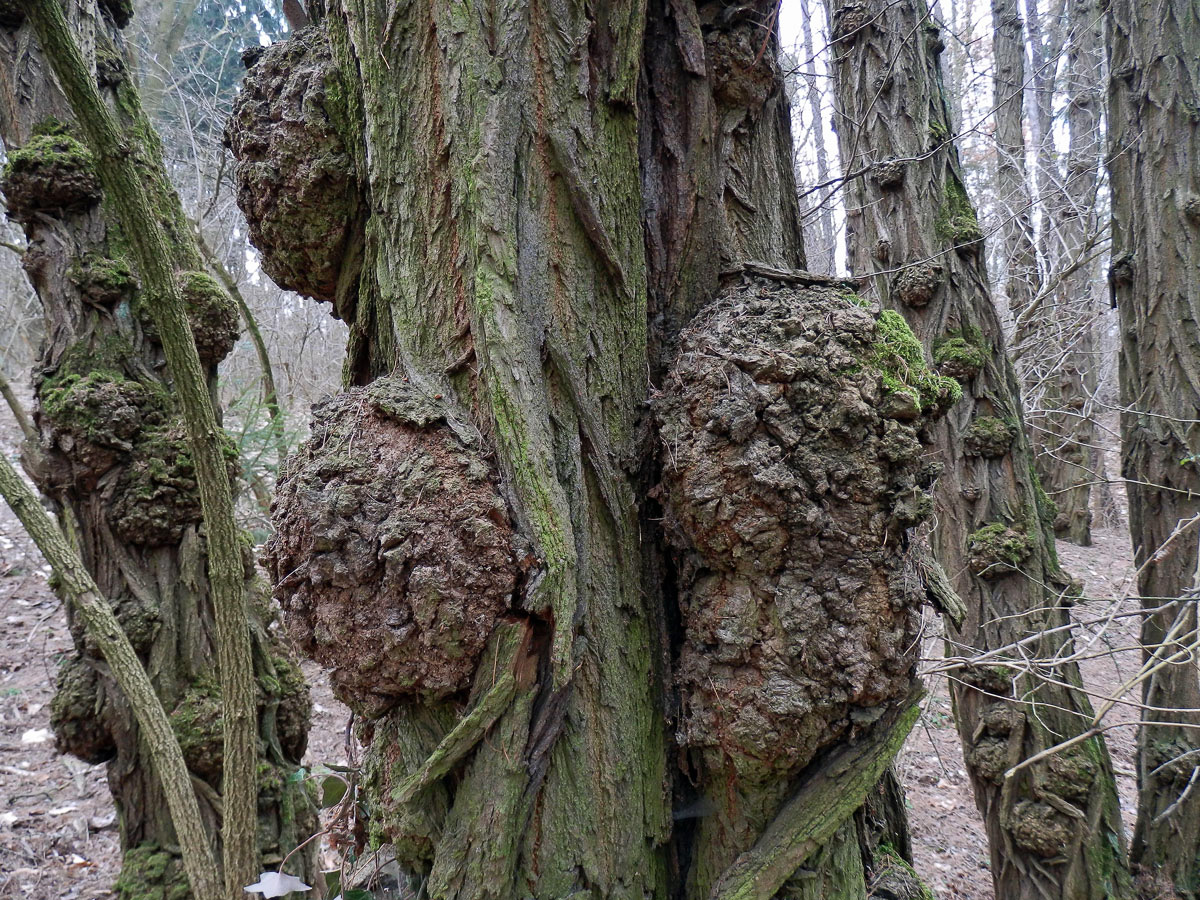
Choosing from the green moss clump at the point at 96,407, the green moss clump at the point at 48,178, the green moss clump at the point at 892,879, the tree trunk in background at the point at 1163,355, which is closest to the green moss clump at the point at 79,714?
the green moss clump at the point at 96,407

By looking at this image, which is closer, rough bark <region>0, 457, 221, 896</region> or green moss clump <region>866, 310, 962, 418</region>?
green moss clump <region>866, 310, 962, 418</region>

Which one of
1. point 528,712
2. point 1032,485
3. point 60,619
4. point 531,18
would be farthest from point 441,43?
point 60,619

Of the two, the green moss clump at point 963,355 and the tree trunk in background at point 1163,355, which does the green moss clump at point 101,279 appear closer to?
the green moss clump at point 963,355

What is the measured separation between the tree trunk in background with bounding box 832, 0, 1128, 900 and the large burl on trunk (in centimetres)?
193

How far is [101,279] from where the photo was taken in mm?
2736

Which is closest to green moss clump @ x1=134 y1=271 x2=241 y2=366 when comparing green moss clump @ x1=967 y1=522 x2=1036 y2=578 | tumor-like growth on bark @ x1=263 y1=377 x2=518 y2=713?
tumor-like growth on bark @ x1=263 y1=377 x2=518 y2=713

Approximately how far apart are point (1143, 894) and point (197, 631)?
4.35m

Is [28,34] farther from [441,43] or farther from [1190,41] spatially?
[1190,41]

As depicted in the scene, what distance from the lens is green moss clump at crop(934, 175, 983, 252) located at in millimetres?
3752

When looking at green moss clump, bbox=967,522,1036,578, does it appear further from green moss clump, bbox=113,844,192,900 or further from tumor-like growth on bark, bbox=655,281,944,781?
green moss clump, bbox=113,844,192,900

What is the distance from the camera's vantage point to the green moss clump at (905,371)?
56.8 inches

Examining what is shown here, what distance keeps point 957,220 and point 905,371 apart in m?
2.81

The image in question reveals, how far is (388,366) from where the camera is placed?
5.33ft

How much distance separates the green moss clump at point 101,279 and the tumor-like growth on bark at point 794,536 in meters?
2.42
